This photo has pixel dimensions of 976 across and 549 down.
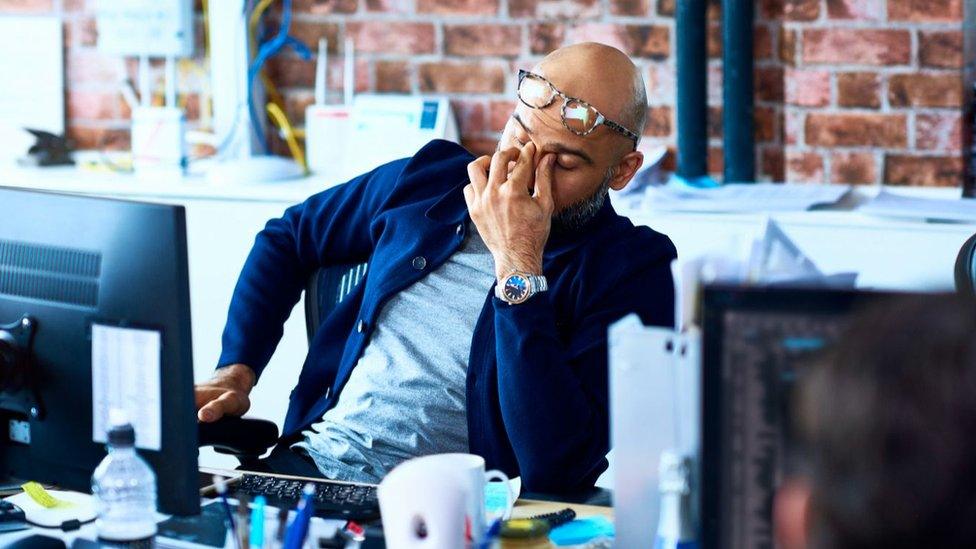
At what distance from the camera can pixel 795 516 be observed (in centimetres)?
85

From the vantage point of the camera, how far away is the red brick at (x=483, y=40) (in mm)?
2971

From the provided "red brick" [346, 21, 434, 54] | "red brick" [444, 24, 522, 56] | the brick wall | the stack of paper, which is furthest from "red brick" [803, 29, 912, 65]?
"red brick" [346, 21, 434, 54]

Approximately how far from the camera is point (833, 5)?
2727mm

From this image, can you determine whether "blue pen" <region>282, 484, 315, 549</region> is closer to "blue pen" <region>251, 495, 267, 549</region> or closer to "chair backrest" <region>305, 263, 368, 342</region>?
"blue pen" <region>251, 495, 267, 549</region>

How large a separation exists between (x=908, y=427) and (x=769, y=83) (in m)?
→ 2.13

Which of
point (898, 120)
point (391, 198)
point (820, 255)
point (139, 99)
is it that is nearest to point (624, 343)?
point (391, 198)

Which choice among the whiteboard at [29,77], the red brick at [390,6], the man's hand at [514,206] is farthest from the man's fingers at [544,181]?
the whiteboard at [29,77]

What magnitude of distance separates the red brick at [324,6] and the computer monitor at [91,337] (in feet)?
5.77

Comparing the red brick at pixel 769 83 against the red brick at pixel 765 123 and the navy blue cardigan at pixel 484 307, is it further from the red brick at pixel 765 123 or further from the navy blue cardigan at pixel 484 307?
the navy blue cardigan at pixel 484 307

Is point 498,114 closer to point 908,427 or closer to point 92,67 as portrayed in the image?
point 92,67

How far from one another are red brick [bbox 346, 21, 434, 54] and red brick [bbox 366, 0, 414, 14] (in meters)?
0.03

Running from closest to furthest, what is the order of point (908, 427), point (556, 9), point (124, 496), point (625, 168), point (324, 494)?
Result: point (908, 427)
point (124, 496)
point (324, 494)
point (625, 168)
point (556, 9)

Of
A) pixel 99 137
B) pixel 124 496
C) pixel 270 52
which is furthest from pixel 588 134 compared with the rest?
pixel 99 137

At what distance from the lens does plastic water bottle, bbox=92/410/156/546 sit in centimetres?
135
